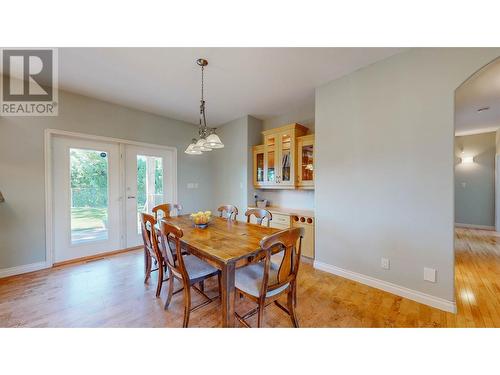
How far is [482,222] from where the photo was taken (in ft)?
15.9

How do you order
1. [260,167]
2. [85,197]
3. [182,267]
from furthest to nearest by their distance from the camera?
[260,167] → [85,197] → [182,267]

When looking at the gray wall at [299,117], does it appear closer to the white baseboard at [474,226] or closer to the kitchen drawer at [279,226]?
the kitchen drawer at [279,226]

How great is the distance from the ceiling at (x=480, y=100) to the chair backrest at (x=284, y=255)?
2.10m

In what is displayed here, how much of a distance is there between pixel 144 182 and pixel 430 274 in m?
4.27

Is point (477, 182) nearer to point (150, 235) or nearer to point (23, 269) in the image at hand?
point (150, 235)

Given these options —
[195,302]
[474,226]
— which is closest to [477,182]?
[474,226]

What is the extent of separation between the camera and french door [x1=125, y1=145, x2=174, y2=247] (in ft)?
11.1

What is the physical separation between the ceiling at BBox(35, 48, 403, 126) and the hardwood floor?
2.53m

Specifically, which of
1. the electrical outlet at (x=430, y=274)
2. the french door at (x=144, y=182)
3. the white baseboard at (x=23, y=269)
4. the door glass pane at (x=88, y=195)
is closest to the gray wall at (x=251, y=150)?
the french door at (x=144, y=182)

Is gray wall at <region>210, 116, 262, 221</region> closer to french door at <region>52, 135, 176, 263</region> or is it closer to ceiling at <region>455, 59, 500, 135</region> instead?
french door at <region>52, 135, 176, 263</region>

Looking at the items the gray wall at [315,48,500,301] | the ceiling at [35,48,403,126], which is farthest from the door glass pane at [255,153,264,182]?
the gray wall at [315,48,500,301]

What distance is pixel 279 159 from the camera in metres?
3.32

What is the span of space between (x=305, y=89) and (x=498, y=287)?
3.29 m

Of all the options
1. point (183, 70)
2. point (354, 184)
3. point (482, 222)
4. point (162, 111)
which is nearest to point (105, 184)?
point (162, 111)
